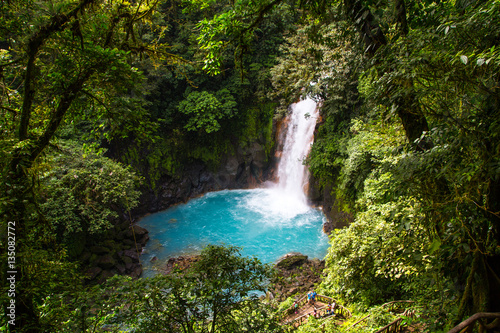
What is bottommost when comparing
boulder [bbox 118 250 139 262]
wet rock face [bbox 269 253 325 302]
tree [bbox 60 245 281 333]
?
tree [bbox 60 245 281 333]

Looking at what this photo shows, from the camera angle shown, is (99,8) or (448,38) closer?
(448,38)

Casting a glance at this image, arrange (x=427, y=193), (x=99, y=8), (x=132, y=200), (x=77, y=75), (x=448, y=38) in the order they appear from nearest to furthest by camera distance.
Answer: (x=448, y=38) < (x=427, y=193) < (x=77, y=75) < (x=99, y=8) < (x=132, y=200)

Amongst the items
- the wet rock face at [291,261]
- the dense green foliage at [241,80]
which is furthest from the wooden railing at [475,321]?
the wet rock face at [291,261]

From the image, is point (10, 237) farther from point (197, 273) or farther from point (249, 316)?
point (249, 316)

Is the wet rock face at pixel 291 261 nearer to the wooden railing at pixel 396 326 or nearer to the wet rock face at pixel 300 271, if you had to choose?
the wet rock face at pixel 300 271

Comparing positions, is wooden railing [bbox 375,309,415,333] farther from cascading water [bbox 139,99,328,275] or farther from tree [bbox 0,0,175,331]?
cascading water [bbox 139,99,328,275]

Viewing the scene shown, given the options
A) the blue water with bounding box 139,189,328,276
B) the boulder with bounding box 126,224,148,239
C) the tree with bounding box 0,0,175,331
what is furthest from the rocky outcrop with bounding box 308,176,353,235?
the tree with bounding box 0,0,175,331

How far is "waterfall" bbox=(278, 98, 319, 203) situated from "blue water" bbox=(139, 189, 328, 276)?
0.90 metres

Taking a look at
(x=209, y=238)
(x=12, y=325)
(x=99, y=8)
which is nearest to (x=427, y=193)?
(x=12, y=325)

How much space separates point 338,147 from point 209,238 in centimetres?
784

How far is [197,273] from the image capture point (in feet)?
11.4

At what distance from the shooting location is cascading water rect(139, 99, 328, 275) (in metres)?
12.7

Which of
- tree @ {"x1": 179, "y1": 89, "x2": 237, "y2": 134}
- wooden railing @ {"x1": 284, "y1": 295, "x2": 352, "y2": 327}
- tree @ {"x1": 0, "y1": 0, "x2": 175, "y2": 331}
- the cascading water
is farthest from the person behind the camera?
tree @ {"x1": 179, "y1": 89, "x2": 237, "y2": 134}

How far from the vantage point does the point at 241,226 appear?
14.7m
